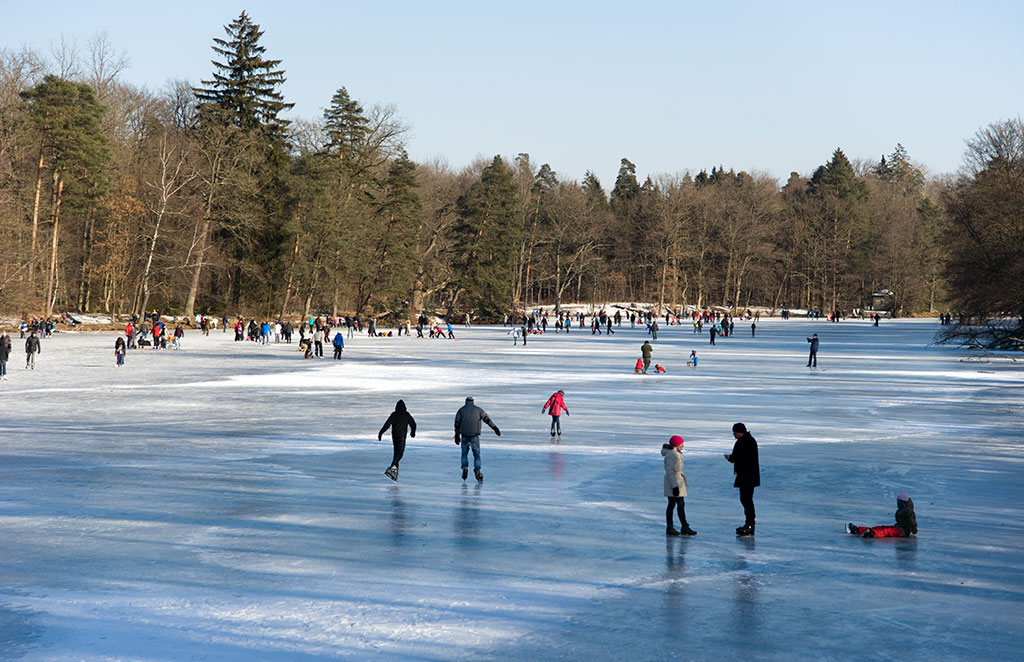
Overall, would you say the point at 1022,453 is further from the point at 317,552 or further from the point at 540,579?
the point at 317,552

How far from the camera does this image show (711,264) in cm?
10594

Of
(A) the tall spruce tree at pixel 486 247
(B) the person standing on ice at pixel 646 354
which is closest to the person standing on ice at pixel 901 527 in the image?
(B) the person standing on ice at pixel 646 354

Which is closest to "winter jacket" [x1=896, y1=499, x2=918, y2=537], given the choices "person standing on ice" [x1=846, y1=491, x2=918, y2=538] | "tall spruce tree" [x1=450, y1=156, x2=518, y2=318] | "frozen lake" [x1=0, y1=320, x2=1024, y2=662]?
"person standing on ice" [x1=846, y1=491, x2=918, y2=538]

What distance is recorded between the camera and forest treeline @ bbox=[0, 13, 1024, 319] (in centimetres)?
4594

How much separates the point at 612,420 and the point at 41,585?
12.3 m

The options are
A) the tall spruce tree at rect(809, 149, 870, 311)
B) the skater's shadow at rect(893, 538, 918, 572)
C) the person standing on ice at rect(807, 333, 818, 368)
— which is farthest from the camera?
the tall spruce tree at rect(809, 149, 870, 311)

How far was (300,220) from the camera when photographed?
207 ft

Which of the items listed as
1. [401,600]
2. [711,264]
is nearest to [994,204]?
[401,600]

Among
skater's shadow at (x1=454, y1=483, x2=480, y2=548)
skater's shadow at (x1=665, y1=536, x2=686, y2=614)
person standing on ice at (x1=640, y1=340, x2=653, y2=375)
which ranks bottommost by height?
skater's shadow at (x1=454, y1=483, x2=480, y2=548)

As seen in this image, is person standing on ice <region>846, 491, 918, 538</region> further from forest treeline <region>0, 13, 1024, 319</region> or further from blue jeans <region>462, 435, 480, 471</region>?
forest treeline <region>0, 13, 1024, 319</region>

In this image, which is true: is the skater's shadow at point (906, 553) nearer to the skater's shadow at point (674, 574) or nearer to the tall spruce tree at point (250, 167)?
the skater's shadow at point (674, 574)

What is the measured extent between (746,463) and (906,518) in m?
1.73

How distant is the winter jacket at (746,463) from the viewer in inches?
362

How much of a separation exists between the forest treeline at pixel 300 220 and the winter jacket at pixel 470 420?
1351 inches
